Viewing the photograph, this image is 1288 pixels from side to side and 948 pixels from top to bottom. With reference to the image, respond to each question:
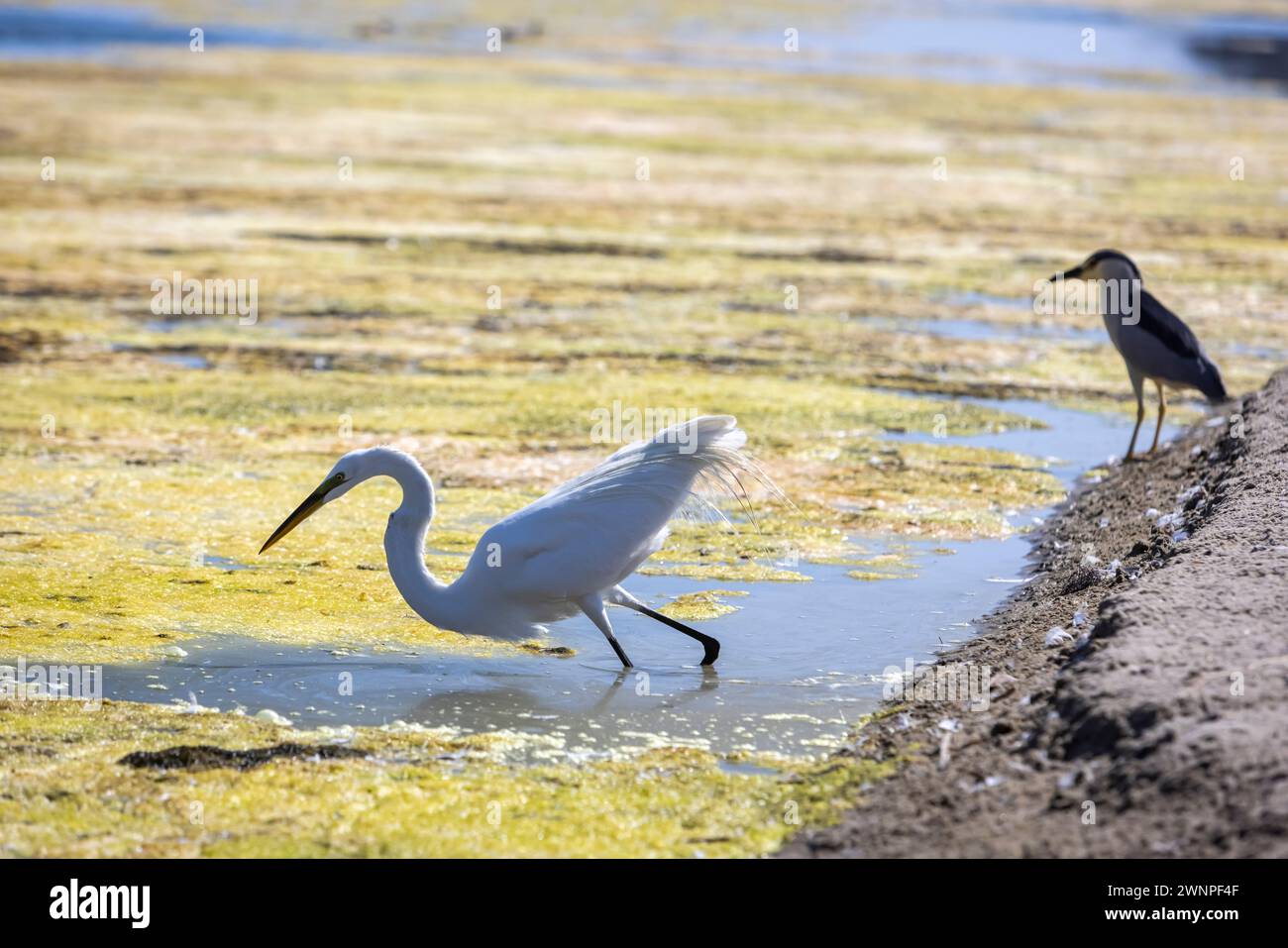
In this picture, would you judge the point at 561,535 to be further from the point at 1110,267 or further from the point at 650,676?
the point at 1110,267

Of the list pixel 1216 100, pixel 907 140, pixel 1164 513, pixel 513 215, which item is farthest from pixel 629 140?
pixel 1164 513

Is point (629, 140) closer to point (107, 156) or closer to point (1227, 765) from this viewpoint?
point (107, 156)

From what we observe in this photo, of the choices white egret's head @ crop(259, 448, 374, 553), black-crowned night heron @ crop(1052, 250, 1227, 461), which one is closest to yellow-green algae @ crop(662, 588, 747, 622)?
white egret's head @ crop(259, 448, 374, 553)

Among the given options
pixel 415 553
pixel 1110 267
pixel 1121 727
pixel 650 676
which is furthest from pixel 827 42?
pixel 1121 727

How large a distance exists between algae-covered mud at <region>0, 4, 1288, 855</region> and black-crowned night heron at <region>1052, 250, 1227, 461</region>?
929mm

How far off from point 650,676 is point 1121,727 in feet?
9.53

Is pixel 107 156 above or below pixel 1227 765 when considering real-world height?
above

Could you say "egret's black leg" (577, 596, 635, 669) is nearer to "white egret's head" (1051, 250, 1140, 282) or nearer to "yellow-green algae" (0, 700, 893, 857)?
"yellow-green algae" (0, 700, 893, 857)

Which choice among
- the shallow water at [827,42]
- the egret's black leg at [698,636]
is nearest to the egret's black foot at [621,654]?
the egret's black leg at [698,636]

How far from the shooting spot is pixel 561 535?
758 cm

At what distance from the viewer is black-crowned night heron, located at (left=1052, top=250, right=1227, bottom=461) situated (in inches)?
491

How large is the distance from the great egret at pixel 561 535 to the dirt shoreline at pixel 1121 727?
61.0 inches
